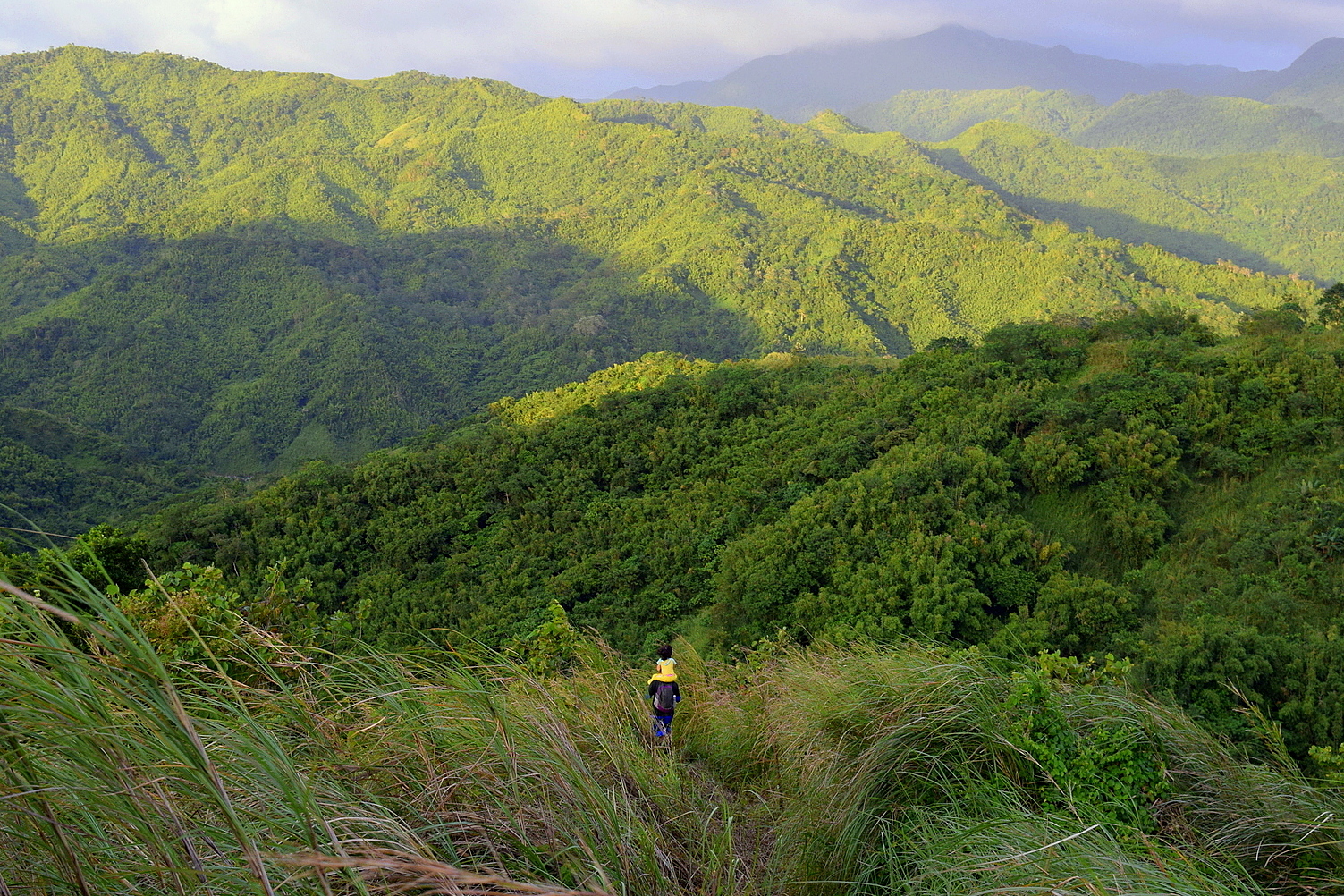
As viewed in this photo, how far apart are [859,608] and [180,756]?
29.5 ft

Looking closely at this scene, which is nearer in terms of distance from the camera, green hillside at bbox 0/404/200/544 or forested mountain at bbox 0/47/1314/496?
green hillside at bbox 0/404/200/544

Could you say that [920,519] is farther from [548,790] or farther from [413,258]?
[413,258]

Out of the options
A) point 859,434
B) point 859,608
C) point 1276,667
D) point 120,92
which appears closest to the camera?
point 1276,667

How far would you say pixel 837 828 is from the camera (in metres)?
2.46

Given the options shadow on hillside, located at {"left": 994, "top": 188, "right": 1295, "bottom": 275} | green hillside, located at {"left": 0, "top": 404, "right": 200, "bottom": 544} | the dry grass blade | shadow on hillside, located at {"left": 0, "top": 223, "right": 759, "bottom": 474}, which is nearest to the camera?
the dry grass blade

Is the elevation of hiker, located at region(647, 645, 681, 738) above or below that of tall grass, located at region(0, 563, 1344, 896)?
below

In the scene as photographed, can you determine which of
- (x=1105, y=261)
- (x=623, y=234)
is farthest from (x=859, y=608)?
(x=623, y=234)

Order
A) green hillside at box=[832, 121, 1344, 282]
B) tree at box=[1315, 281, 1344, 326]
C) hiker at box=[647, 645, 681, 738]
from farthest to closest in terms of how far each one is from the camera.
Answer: green hillside at box=[832, 121, 1344, 282] → tree at box=[1315, 281, 1344, 326] → hiker at box=[647, 645, 681, 738]

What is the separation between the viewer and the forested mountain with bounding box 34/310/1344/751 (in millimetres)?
8148

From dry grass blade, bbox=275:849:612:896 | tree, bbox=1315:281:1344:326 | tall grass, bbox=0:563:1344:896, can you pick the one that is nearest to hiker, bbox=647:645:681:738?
tall grass, bbox=0:563:1344:896

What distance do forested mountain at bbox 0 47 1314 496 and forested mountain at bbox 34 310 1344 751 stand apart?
5257 centimetres

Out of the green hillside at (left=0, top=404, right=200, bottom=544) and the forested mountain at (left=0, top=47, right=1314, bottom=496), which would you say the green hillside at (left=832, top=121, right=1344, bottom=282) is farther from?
the green hillside at (left=0, top=404, right=200, bottom=544)

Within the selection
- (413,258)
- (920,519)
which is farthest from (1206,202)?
(920,519)

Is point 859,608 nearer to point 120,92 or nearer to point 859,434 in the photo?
point 859,434
